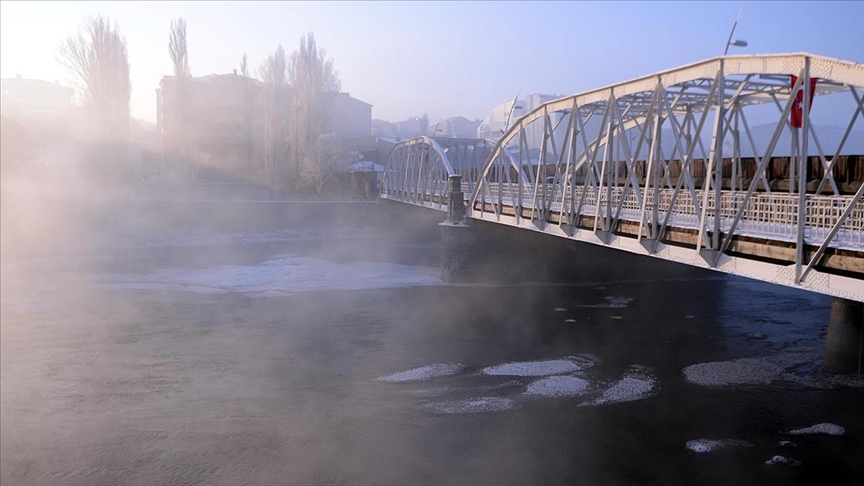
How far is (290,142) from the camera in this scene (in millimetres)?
62250

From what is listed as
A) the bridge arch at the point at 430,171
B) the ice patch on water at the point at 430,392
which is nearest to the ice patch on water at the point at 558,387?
the ice patch on water at the point at 430,392

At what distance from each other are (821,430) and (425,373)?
29.5ft

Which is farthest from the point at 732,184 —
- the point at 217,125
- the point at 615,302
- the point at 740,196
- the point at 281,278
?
the point at 217,125

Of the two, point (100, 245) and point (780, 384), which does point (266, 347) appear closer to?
point (780, 384)

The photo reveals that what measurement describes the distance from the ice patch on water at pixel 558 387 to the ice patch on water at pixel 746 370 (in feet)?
9.32

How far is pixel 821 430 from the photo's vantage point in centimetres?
1427

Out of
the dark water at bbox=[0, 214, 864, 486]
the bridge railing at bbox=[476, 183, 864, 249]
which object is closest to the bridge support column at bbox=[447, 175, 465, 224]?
the dark water at bbox=[0, 214, 864, 486]

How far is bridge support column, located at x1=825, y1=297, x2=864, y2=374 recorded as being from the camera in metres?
18.1

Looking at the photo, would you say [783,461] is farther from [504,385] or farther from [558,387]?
[504,385]

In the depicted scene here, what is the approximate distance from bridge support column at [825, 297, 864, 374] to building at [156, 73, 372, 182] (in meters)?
51.9

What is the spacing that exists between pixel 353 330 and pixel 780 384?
41.8 feet

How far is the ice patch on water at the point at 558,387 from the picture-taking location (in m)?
16.9

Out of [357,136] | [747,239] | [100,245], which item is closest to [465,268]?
[747,239]

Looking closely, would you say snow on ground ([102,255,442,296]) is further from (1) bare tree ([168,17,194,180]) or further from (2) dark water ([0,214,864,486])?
(1) bare tree ([168,17,194,180])
